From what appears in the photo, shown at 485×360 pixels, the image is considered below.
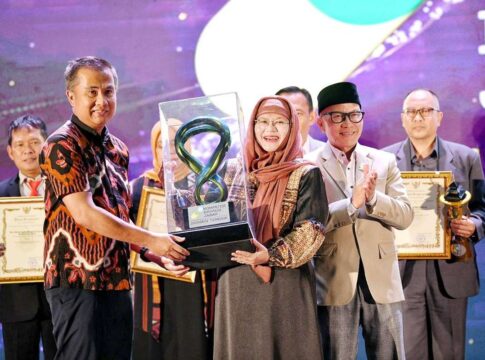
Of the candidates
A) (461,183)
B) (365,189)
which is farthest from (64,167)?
(461,183)

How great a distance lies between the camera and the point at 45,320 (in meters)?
3.50

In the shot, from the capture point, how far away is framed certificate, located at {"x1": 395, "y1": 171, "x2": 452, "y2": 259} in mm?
3389

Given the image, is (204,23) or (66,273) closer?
(66,273)

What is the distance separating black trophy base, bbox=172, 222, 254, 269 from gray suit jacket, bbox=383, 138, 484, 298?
1.41 metres

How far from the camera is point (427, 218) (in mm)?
3412

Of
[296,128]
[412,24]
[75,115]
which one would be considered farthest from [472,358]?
[75,115]

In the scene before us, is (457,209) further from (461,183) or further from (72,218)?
(72,218)

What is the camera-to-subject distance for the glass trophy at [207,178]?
240 centimetres

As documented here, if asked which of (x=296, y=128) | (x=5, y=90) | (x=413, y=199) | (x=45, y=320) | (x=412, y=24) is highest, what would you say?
(x=412, y=24)

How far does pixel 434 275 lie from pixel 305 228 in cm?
127

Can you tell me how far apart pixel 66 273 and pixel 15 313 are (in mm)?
1265

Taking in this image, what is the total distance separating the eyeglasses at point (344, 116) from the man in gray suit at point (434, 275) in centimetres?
69

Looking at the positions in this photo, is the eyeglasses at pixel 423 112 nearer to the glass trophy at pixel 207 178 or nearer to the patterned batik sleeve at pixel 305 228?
the patterned batik sleeve at pixel 305 228

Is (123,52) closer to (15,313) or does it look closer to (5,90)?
(5,90)
